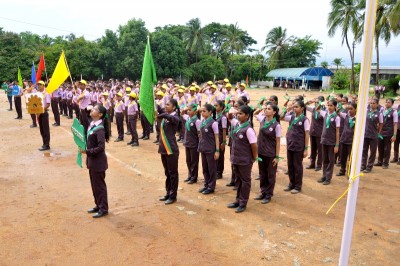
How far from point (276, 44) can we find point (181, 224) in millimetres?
54016

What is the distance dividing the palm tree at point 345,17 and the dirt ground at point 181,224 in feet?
98.1

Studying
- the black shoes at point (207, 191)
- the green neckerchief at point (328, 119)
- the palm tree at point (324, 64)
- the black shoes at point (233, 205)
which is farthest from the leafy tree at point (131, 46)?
the black shoes at point (233, 205)

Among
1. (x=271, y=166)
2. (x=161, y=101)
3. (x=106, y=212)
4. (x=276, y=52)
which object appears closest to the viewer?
(x=106, y=212)

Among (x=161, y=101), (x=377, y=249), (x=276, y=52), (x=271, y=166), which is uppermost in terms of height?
(x=276, y=52)

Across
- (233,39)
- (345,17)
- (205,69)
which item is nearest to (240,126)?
(345,17)

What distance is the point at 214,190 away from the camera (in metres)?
7.14

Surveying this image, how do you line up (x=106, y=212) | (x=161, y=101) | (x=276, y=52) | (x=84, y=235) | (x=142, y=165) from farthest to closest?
(x=276, y=52), (x=161, y=101), (x=142, y=165), (x=106, y=212), (x=84, y=235)

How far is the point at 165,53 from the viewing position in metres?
39.4

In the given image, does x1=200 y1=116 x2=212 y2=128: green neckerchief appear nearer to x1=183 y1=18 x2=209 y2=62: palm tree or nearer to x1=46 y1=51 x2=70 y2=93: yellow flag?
x1=46 y1=51 x2=70 y2=93: yellow flag

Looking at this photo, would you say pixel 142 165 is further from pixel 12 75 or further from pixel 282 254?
pixel 12 75

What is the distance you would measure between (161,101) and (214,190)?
5940mm

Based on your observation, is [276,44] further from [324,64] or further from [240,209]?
[240,209]

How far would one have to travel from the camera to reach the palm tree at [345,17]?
112 feet

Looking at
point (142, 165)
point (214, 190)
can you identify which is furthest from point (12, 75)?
point (214, 190)
